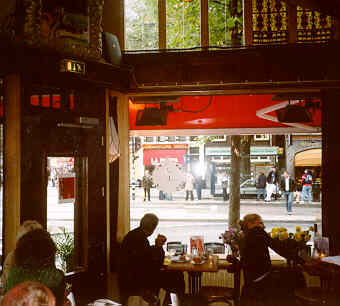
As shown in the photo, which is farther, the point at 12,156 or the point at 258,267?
the point at 258,267

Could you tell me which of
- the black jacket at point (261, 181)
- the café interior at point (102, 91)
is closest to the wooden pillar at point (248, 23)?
the café interior at point (102, 91)

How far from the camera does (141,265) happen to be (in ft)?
14.8

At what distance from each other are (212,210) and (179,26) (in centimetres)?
1207

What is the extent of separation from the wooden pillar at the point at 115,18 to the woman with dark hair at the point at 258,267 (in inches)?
142

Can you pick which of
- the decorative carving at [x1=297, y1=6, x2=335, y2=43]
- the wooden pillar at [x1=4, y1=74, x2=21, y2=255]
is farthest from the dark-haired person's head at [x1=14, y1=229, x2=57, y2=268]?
the decorative carving at [x1=297, y1=6, x2=335, y2=43]

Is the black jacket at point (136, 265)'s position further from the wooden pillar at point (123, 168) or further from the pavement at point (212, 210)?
the pavement at point (212, 210)

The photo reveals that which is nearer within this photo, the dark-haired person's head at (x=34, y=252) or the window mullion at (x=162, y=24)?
the dark-haired person's head at (x=34, y=252)

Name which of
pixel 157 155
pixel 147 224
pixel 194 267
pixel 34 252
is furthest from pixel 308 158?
pixel 34 252

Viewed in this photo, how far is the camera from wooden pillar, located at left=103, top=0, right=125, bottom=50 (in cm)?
600

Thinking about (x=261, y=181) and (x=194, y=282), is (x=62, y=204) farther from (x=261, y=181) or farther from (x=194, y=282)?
(x=261, y=181)

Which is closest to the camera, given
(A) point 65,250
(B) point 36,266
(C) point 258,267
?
(B) point 36,266

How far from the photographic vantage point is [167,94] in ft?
20.8

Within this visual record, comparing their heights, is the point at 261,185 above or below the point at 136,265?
above

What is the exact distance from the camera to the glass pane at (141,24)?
6.42 metres
